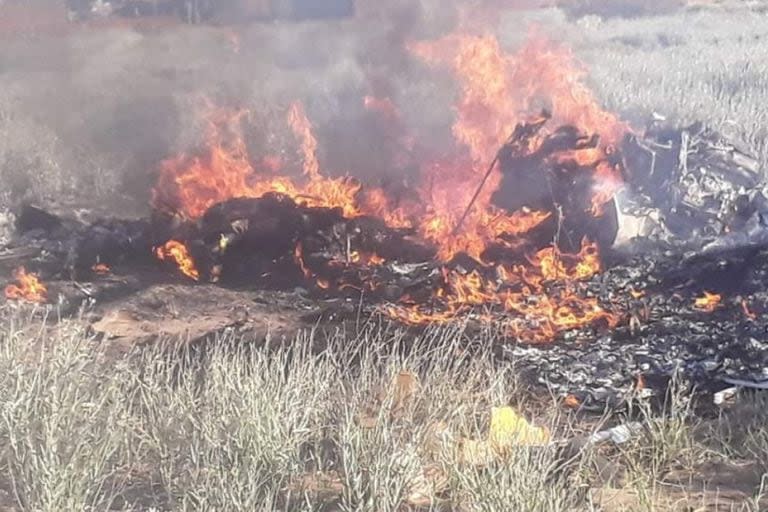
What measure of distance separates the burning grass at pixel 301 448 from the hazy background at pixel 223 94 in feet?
21.3

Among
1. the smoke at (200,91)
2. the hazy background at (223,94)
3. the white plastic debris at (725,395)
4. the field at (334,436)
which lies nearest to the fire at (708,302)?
the white plastic debris at (725,395)

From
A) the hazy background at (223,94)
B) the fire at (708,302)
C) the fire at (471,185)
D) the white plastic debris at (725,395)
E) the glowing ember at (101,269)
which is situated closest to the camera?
the white plastic debris at (725,395)

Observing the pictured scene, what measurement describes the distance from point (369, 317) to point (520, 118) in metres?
4.32

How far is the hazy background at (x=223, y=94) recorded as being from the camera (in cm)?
1188

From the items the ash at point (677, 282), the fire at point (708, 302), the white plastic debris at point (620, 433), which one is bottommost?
the fire at point (708, 302)

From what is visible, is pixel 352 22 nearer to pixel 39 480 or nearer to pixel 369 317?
pixel 369 317

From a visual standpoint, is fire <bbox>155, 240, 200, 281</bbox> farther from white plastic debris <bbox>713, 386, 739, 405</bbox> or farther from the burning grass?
white plastic debris <bbox>713, 386, 739, 405</bbox>

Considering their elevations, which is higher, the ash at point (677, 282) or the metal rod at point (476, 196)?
the metal rod at point (476, 196)

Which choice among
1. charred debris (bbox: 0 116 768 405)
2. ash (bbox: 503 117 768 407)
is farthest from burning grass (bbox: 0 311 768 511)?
charred debris (bbox: 0 116 768 405)

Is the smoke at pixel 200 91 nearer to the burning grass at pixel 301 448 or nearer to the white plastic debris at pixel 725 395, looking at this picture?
the white plastic debris at pixel 725 395

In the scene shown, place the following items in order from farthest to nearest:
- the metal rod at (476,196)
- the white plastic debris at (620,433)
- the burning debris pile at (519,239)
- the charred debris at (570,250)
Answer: the metal rod at (476,196) → the burning debris pile at (519,239) → the charred debris at (570,250) → the white plastic debris at (620,433)

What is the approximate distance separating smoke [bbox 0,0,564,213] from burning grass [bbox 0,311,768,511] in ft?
22.3

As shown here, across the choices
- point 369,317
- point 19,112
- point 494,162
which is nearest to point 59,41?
point 19,112

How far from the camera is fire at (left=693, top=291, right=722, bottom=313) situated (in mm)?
7959
